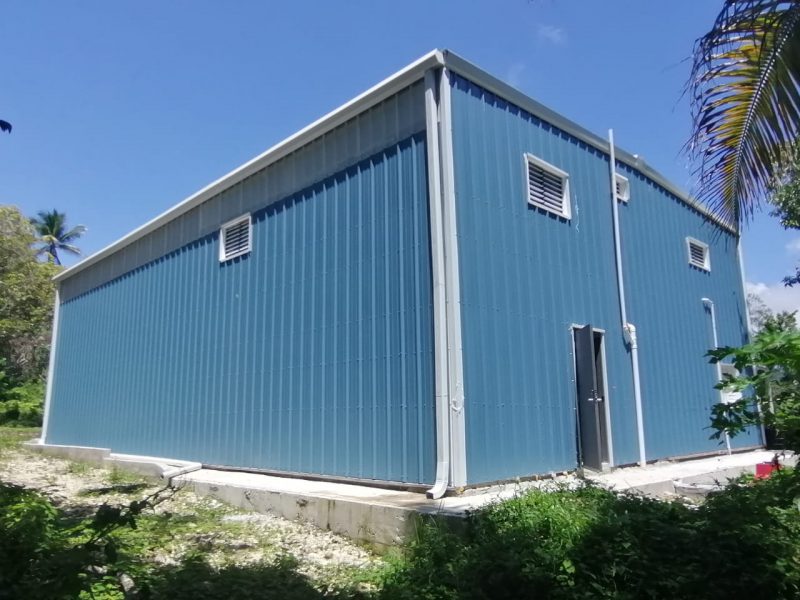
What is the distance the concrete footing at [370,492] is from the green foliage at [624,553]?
80 centimetres

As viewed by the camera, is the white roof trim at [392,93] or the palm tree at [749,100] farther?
the white roof trim at [392,93]

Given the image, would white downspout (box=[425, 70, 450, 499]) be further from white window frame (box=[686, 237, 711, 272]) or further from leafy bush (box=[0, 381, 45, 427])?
leafy bush (box=[0, 381, 45, 427])

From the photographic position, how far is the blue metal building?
6.90 meters

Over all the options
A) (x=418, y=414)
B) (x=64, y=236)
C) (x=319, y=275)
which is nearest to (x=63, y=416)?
(x=319, y=275)

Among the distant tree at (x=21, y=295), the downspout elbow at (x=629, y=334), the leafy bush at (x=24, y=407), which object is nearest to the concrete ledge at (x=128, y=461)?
the downspout elbow at (x=629, y=334)

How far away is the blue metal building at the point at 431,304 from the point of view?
6.90 meters

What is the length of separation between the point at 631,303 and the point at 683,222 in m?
3.10

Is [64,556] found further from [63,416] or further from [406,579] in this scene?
[63,416]

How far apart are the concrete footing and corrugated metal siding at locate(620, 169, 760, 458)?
1.95 feet

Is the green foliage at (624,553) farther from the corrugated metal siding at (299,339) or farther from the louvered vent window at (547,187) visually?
the louvered vent window at (547,187)

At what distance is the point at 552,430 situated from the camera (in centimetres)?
766

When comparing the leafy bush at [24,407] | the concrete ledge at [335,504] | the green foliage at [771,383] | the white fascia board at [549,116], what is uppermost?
the white fascia board at [549,116]

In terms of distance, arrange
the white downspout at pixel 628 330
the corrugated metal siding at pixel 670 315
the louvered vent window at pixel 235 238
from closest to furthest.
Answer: the white downspout at pixel 628 330
the corrugated metal siding at pixel 670 315
the louvered vent window at pixel 235 238

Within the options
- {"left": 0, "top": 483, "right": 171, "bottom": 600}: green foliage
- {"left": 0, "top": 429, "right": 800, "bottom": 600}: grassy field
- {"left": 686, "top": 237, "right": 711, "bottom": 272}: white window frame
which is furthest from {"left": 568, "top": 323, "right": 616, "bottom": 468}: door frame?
{"left": 0, "top": 483, "right": 171, "bottom": 600}: green foliage
